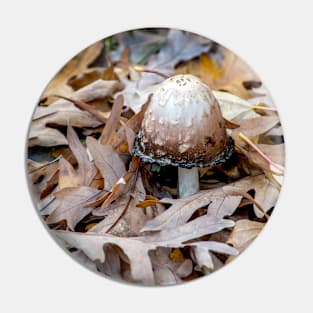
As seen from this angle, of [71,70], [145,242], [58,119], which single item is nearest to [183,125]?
[145,242]

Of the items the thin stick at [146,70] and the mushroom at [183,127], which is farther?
the thin stick at [146,70]

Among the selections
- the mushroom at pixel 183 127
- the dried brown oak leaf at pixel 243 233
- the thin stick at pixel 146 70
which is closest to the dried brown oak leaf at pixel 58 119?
the thin stick at pixel 146 70

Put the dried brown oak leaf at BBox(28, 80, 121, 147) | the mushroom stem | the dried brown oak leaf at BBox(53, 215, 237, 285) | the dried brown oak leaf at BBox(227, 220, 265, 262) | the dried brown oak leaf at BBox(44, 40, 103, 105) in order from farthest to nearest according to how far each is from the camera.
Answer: the dried brown oak leaf at BBox(44, 40, 103, 105), the dried brown oak leaf at BBox(28, 80, 121, 147), the mushroom stem, the dried brown oak leaf at BBox(227, 220, 265, 262), the dried brown oak leaf at BBox(53, 215, 237, 285)

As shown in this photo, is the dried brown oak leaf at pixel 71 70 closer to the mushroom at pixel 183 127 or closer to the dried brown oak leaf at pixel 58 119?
the dried brown oak leaf at pixel 58 119

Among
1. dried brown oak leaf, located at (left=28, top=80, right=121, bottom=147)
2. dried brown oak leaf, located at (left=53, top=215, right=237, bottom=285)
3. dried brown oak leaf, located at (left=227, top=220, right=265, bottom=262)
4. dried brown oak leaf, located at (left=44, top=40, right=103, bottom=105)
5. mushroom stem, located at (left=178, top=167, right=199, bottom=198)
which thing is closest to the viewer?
dried brown oak leaf, located at (left=53, top=215, right=237, bottom=285)

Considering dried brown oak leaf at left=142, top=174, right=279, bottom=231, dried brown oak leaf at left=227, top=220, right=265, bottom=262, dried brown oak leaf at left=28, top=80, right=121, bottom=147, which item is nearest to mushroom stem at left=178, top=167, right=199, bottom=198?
dried brown oak leaf at left=142, top=174, right=279, bottom=231

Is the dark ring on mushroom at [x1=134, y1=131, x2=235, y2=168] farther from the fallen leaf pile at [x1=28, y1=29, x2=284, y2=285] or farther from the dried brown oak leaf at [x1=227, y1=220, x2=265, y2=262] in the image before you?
the dried brown oak leaf at [x1=227, y1=220, x2=265, y2=262]
